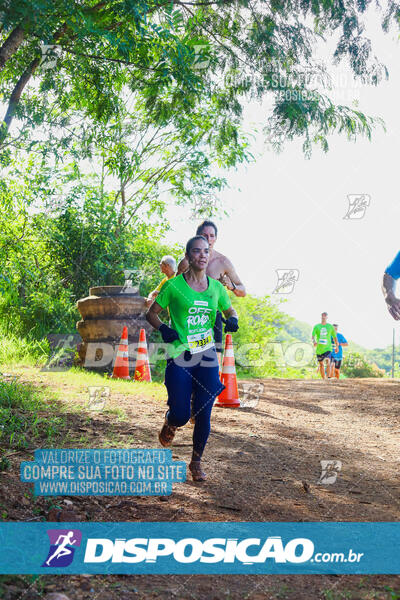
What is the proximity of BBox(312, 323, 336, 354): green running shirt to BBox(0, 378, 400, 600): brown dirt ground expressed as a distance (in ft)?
24.7

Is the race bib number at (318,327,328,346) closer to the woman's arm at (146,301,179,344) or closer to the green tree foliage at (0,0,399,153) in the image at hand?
the green tree foliage at (0,0,399,153)

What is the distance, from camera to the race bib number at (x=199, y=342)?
14.3 ft

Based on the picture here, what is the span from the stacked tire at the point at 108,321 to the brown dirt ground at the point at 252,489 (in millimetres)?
3212

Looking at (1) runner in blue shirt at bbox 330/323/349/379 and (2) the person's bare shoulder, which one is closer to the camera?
(2) the person's bare shoulder

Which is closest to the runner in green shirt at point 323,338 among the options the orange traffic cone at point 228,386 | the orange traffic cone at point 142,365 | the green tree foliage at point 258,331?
the green tree foliage at point 258,331

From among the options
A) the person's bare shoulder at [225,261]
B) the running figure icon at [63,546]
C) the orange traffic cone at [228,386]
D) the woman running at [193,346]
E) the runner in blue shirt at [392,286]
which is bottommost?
the running figure icon at [63,546]

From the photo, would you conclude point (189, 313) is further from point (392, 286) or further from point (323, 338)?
point (323, 338)

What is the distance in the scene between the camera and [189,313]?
14.4 ft

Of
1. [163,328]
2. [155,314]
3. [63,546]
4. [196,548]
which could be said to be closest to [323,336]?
[155,314]

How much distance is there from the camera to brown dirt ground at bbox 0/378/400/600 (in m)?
2.62

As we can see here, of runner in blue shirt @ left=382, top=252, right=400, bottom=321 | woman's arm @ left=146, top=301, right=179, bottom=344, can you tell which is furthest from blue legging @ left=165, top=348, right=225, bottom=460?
runner in blue shirt @ left=382, top=252, right=400, bottom=321

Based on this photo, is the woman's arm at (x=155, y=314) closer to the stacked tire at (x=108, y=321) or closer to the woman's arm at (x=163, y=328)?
the woman's arm at (x=163, y=328)

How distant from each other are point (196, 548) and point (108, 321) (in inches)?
329

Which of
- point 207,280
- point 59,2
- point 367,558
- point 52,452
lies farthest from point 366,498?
point 59,2
